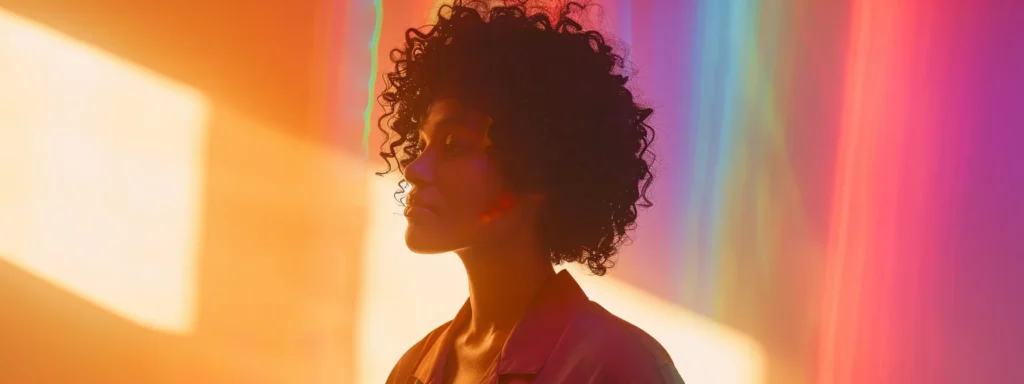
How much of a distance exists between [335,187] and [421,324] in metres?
0.36

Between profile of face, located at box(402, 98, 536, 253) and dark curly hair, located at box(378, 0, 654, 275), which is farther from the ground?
dark curly hair, located at box(378, 0, 654, 275)

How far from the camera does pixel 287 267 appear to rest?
82.9 inches

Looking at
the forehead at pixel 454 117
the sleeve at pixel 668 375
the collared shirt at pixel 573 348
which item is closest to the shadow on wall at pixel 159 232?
the forehead at pixel 454 117

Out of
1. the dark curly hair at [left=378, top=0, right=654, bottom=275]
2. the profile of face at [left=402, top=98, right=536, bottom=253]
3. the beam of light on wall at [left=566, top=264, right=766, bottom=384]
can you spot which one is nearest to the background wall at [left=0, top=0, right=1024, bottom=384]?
the beam of light on wall at [left=566, top=264, right=766, bottom=384]

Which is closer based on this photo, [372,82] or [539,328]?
[539,328]

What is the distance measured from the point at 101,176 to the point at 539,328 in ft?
4.67

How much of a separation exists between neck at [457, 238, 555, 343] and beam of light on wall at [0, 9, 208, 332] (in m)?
1.14

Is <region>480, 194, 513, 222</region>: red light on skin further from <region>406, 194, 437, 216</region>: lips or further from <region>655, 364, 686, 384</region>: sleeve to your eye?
<region>655, 364, 686, 384</region>: sleeve

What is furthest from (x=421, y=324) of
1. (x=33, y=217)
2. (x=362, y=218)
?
(x=33, y=217)

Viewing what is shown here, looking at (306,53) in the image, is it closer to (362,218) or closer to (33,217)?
(362,218)

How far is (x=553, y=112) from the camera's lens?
3.84 ft

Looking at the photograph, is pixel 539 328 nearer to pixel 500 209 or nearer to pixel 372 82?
pixel 500 209

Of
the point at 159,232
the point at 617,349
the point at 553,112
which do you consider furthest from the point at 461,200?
the point at 159,232

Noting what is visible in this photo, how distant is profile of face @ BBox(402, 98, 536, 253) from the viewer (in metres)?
1.16
